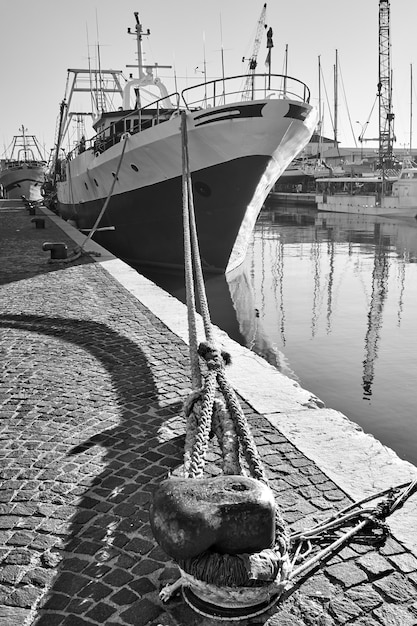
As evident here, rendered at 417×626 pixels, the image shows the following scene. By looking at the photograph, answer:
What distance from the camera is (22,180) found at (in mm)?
64875

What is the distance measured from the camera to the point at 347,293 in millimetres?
14625

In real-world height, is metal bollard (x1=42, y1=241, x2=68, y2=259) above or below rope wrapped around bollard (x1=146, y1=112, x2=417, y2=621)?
above

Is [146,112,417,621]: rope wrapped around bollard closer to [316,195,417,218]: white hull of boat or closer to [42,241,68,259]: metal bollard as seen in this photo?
[42,241,68,259]: metal bollard

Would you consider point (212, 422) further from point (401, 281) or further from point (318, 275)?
point (318, 275)

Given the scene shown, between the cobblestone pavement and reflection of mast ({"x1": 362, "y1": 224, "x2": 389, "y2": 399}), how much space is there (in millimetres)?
3281

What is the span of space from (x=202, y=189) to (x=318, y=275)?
489 cm

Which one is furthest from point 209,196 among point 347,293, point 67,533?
point 67,533

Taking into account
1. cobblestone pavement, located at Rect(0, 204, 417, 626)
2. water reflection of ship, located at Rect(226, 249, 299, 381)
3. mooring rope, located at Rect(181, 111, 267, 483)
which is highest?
mooring rope, located at Rect(181, 111, 267, 483)

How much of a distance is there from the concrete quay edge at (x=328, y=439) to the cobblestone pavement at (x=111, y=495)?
0.32ft

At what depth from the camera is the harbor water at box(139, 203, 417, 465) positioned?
7180mm

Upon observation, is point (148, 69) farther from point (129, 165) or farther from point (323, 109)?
point (323, 109)

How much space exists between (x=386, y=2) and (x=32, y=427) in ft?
218

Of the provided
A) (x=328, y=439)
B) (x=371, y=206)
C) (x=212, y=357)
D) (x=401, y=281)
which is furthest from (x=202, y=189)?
(x=371, y=206)

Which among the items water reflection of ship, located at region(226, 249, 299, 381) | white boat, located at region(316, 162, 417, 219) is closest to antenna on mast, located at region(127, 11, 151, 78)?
water reflection of ship, located at region(226, 249, 299, 381)
